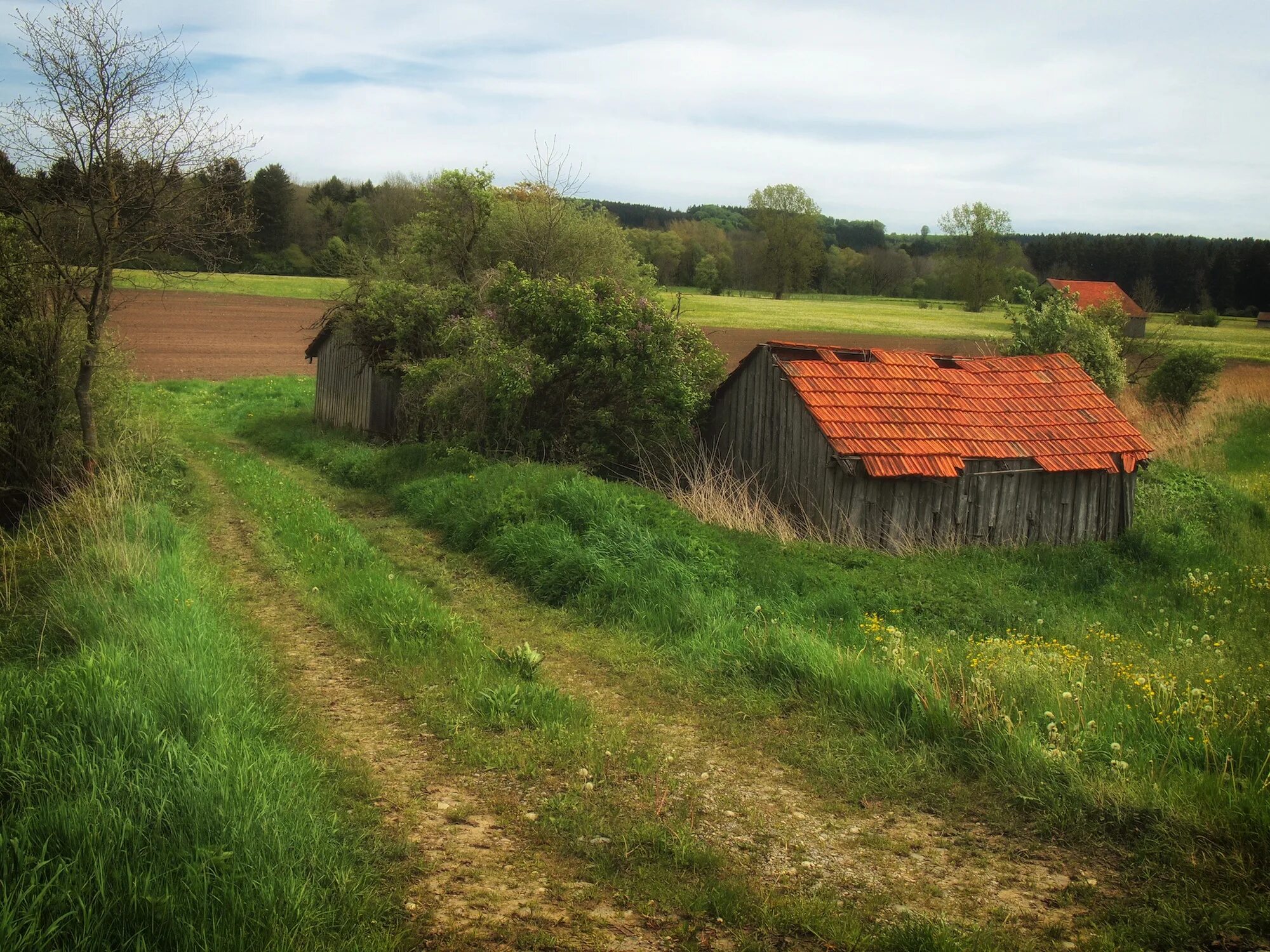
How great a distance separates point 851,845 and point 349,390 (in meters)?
19.8

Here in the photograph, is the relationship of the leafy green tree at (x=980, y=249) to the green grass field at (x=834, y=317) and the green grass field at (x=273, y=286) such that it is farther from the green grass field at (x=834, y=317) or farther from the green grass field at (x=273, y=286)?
the green grass field at (x=273, y=286)

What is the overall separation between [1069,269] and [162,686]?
3715 inches

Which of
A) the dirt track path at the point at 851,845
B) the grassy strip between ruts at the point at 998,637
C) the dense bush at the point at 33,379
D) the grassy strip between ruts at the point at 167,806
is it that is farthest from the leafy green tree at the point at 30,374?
the dirt track path at the point at 851,845

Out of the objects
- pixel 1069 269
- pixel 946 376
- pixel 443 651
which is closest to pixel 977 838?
pixel 443 651

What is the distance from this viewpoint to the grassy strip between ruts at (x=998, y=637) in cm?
507

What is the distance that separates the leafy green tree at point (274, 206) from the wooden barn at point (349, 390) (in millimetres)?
49096

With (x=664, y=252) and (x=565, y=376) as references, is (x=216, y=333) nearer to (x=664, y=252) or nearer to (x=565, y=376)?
(x=565, y=376)

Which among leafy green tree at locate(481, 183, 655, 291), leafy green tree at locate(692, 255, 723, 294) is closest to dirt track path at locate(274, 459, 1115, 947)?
leafy green tree at locate(481, 183, 655, 291)

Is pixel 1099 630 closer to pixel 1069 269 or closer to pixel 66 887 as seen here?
pixel 66 887

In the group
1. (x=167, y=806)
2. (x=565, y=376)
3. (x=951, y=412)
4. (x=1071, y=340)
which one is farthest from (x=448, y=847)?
(x=1071, y=340)

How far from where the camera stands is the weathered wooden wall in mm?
21391

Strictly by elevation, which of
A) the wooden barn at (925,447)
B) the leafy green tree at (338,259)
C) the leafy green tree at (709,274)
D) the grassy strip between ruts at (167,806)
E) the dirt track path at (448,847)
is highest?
the leafy green tree at (709,274)

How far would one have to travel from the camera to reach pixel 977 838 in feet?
16.8

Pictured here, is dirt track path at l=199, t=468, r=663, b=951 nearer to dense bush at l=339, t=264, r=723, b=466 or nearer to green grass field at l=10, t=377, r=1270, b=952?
green grass field at l=10, t=377, r=1270, b=952
